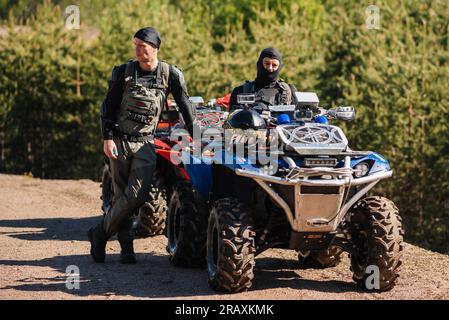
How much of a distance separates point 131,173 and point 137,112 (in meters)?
0.59

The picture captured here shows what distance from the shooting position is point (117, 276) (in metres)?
9.99

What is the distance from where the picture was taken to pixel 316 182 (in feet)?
28.2

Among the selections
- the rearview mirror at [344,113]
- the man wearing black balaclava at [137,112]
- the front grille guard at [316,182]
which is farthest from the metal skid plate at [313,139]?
the man wearing black balaclava at [137,112]

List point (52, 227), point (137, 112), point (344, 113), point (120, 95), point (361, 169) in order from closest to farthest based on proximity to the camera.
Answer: point (361, 169)
point (344, 113)
point (137, 112)
point (120, 95)
point (52, 227)

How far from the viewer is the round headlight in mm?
8992

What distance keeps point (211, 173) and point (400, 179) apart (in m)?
14.4

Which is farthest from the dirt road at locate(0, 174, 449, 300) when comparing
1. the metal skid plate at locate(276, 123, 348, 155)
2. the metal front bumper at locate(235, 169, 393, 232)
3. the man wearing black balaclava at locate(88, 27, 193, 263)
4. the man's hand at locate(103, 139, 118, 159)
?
the metal skid plate at locate(276, 123, 348, 155)

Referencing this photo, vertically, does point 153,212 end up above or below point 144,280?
above

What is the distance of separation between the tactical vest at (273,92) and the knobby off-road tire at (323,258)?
1.65m

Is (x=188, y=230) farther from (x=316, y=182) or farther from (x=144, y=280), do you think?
(x=316, y=182)

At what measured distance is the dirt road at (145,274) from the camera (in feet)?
29.9

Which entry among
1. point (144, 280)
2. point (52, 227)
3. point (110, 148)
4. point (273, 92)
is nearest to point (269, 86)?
point (273, 92)

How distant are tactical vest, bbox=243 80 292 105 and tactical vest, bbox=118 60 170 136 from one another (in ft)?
4.31
